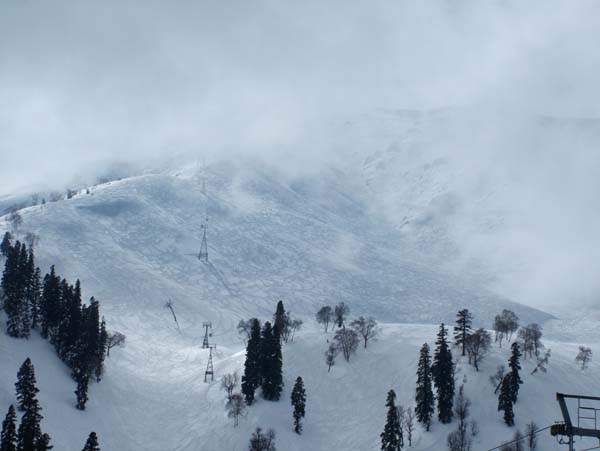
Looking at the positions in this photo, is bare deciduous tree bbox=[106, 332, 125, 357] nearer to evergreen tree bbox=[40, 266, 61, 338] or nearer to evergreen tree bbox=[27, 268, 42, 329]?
evergreen tree bbox=[40, 266, 61, 338]

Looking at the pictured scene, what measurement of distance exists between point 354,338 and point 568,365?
49172mm

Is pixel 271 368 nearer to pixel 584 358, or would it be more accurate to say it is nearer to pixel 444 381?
pixel 444 381

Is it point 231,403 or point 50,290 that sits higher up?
point 50,290

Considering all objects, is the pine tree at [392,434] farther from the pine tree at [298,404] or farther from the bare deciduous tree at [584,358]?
the bare deciduous tree at [584,358]

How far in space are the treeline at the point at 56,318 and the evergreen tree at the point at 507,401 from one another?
73.8 meters

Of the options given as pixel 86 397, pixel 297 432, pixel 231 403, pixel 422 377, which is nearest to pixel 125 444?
pixel 86 397

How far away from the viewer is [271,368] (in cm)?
12169

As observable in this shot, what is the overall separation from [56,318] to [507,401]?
85.3 metres

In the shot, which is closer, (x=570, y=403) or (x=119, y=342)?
(x=570, y=403)

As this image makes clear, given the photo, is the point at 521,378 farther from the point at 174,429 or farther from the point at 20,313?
the point at 20,313

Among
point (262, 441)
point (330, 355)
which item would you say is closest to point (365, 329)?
point (330, 355)

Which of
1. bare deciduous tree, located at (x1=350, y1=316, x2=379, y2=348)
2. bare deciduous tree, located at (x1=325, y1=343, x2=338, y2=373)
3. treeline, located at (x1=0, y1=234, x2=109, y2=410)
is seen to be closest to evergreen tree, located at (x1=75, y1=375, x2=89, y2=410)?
treeline, located at (x1=0, y1=234, x2=109, y2=410)

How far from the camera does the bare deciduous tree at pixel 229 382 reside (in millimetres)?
121500

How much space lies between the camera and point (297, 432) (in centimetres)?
11338
